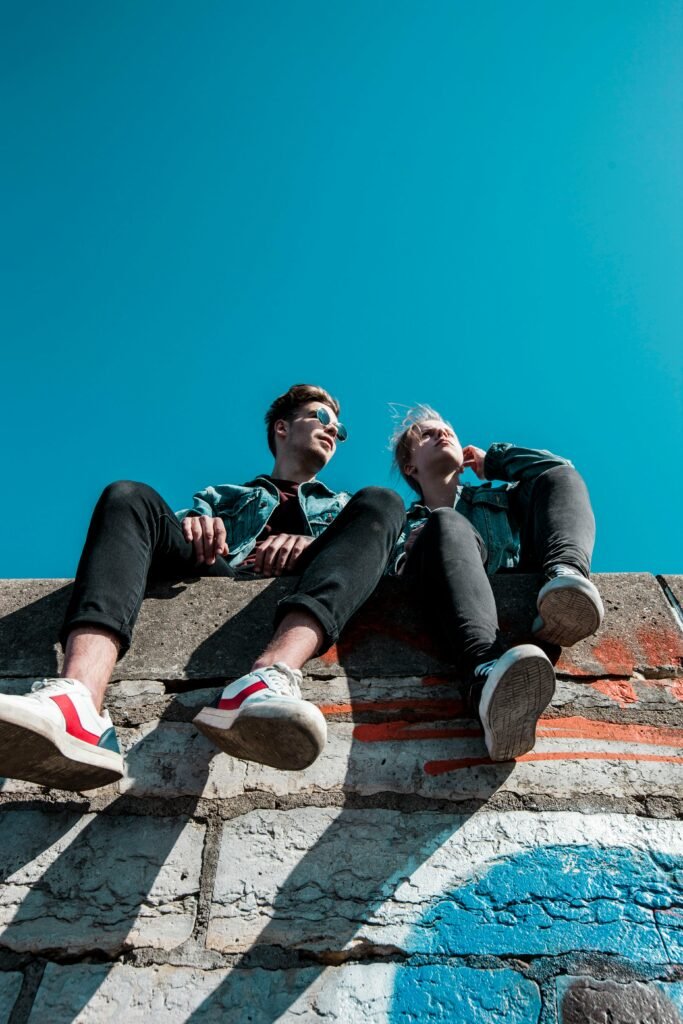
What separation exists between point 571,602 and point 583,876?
65 cm

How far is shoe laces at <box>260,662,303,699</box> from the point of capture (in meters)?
1.75

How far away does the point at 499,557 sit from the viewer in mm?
2875

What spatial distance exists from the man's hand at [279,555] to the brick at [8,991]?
1299mm

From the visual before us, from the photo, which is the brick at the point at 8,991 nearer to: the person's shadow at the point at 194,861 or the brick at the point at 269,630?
the person's shadow at the point at 194,861

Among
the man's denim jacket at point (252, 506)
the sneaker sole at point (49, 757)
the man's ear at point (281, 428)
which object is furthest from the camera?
the man's ear at point (281, 428)

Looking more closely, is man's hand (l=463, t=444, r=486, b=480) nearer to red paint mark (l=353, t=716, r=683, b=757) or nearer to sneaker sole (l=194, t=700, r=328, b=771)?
red paint mark (l=353, t=716, r=683, b=757)

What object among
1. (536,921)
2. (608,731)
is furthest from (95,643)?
(608,731)

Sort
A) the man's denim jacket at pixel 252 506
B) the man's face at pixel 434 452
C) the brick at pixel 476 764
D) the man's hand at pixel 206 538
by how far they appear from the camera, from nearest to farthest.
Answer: the brick at pixel 476 764
the man's hand at pixel 206 538
the man's denim jacket at pixel 252 506
the man's face at pixel 434 452

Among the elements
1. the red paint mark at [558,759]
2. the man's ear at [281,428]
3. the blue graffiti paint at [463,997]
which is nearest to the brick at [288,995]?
the blue graffiti paint at [463,997]

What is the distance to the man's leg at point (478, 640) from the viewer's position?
1.74m

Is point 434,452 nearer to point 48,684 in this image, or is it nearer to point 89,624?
point 89,624

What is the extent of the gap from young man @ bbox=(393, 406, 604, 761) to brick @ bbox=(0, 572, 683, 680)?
0.09 meters

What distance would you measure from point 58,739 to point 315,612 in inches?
25.1

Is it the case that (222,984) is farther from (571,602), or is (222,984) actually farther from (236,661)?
(571,602)
